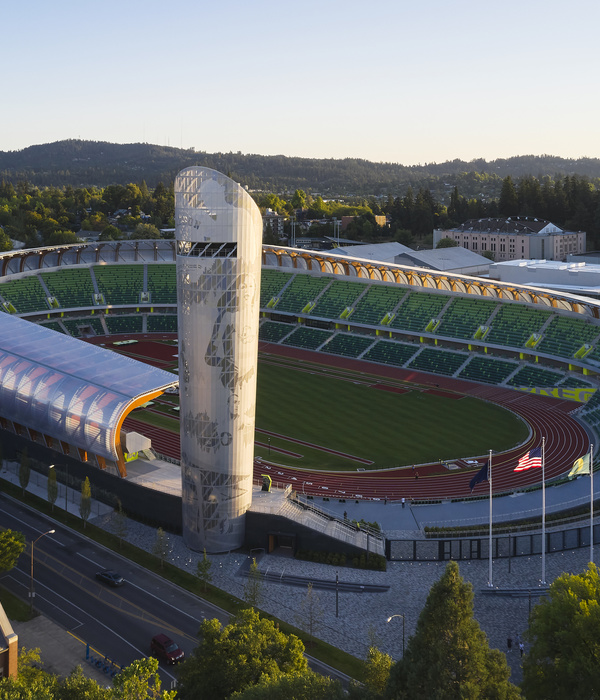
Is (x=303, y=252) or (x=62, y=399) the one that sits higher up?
(x=303, y=252)

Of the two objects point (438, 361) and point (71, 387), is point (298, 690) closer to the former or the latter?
point (71, 387)

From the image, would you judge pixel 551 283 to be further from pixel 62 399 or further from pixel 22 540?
pixel 22 540

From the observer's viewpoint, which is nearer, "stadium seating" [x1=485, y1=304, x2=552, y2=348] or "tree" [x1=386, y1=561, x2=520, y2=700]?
"tree" [x1=386, y1=561, x2=520, y2=700]

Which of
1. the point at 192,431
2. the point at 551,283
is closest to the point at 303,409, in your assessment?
the point at 192,431

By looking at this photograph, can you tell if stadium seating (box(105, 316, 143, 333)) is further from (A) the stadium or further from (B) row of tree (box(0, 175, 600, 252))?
(B) row of tree (box(0, 175, 600, 252))

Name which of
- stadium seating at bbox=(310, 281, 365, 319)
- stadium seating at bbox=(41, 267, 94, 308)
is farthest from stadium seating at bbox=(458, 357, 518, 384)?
stadium seating at bbox=(41, 267, 94, 308)

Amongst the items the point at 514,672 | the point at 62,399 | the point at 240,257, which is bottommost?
the point at 514,672
